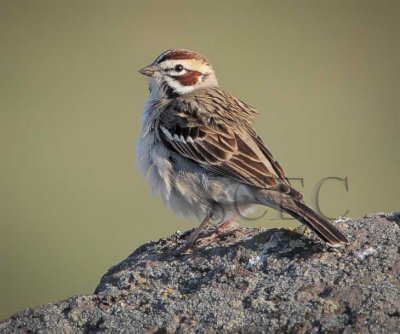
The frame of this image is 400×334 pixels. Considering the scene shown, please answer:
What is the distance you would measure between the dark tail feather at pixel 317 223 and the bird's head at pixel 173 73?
2094mm

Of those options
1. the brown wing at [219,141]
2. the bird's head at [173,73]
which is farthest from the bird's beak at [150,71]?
the brown wing at [219,141]

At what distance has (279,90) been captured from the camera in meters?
13.0

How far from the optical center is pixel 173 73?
7.48 m

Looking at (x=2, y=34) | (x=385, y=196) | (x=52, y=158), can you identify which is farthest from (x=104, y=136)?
(x=2, y=34)

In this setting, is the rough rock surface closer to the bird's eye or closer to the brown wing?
the brown wing

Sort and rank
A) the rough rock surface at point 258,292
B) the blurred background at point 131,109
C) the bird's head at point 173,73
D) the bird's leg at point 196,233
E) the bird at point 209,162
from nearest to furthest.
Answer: the rough rock surface at point 258,292 → the bird's leg at point 196,233 → the bird at point 209,162 → the bird's head at point 173,73 → the blurred background at point 131,109

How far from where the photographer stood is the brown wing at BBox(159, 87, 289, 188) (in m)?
6.19

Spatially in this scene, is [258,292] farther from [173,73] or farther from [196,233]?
[173,73]

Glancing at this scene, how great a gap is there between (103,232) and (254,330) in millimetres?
5769

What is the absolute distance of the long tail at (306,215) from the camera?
15.6ft

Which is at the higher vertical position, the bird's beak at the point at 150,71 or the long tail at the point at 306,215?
the bird's beak at the point at 150,71

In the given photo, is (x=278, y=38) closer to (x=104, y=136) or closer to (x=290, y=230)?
(x=104, y=136)

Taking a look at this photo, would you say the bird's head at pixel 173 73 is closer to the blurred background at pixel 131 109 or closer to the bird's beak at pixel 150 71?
the bird's beak at pixel 150 71

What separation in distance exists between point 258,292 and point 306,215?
3.35ft
